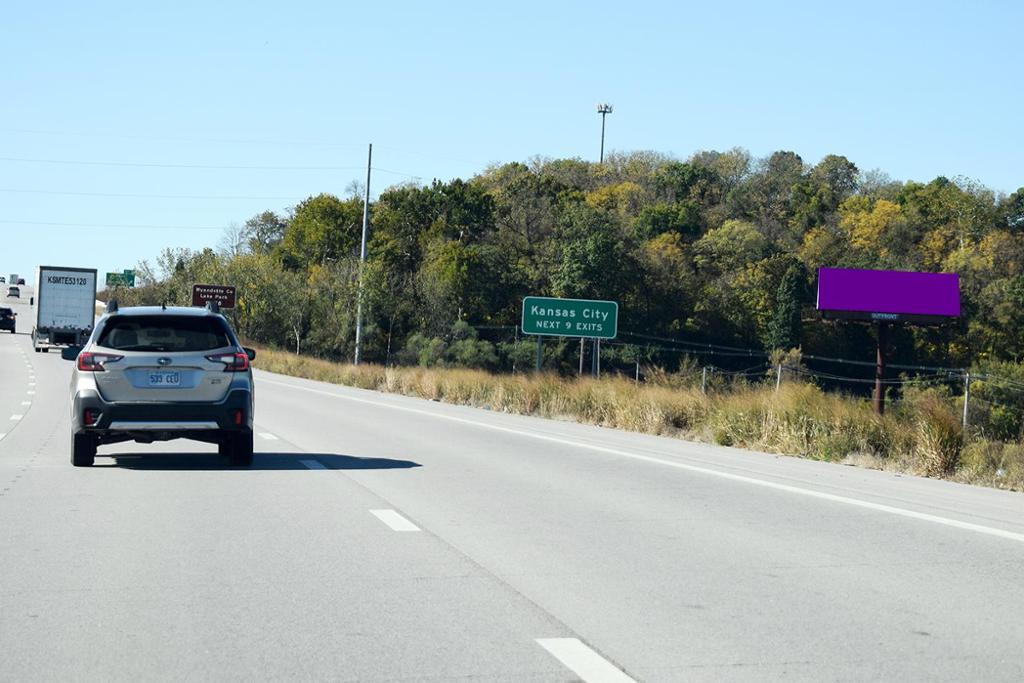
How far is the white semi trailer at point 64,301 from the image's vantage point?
2381 inches

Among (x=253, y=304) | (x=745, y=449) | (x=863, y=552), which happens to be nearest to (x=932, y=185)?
(x=253, y=304)

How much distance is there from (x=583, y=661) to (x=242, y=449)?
9297 mm

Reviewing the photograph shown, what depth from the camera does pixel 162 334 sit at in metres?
14.6

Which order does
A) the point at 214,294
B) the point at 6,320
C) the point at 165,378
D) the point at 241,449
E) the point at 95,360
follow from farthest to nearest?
1. the point at 6,320
2. the point at 214,294
3. the point at 241,449
4. the point at 165,378
5. the point at 95,360

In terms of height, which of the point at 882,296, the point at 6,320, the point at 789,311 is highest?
the point at 882,296

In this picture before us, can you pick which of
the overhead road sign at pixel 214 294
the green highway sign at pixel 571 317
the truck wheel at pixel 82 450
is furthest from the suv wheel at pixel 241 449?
the overhead road sign at pixel 214 294

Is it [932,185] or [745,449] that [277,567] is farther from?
[932,185]

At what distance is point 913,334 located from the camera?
9600 cm

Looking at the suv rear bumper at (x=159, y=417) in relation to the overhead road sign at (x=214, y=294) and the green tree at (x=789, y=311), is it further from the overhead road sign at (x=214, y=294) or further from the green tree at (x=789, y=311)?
the green tree at (x=789, y=311)

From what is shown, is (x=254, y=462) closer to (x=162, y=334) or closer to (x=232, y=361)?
(x=232, y=361)

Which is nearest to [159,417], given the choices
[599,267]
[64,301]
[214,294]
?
[64,301]

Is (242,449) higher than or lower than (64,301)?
lower

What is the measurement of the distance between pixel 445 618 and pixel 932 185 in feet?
388

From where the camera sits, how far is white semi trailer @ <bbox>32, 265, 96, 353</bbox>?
6047cm
